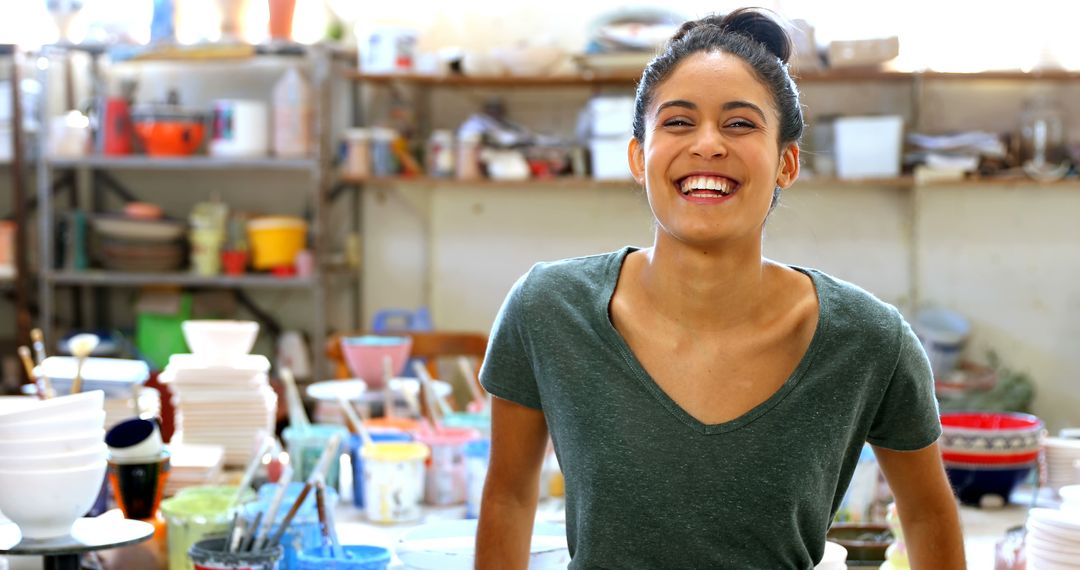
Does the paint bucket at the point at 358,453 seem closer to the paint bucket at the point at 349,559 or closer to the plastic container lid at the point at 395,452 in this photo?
the plastic container lid at the point at 395,452

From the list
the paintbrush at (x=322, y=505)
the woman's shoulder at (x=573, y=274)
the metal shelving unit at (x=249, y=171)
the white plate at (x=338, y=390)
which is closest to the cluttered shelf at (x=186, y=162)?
the metal shelving unit at (x=249, y=171)

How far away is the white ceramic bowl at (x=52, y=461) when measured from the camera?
6.12 ft

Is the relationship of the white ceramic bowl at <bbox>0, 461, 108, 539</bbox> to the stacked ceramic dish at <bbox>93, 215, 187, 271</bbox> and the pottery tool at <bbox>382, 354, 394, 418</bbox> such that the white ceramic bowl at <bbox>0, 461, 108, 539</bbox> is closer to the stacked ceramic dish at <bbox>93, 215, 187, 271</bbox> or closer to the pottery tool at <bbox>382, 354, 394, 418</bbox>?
the pottery tool at <bbox>382, 354, 394, 418</bbox>

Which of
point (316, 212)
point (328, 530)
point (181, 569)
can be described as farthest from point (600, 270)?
point (316, 212)

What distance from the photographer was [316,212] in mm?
5211

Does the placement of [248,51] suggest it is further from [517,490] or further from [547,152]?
[517,490]

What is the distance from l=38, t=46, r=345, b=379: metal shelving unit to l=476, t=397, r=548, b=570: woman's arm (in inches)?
140

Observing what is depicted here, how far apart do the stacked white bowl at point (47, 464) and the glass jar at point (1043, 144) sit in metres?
3.89

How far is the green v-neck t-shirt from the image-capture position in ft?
5.17

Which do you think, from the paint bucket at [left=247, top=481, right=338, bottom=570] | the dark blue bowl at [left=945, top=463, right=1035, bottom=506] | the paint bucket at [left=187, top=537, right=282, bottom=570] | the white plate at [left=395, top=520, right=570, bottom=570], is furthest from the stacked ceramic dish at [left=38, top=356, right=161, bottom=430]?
the dark blue bowl at [left=945, top=463, right=1035, bottom=506]

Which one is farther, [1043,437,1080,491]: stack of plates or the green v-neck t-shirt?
[1043,437,1080,491]: stack of plates

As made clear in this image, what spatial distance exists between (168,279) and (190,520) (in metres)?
3.25

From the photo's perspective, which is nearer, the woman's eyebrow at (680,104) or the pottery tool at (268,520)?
the woman's eyebrow at (680,104)

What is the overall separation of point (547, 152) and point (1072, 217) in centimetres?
213
